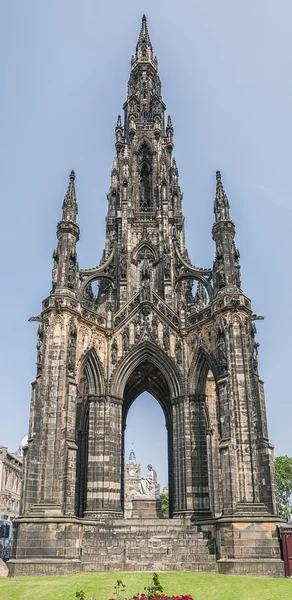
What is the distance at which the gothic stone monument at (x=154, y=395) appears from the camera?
61.8 feet

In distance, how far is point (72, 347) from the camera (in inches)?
881

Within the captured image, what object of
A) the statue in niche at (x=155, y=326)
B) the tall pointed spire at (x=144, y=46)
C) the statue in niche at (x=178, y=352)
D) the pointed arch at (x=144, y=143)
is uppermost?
the tall pointed spire at (x=144, y=46)

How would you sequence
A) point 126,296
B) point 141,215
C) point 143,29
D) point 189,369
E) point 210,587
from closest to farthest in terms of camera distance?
point 210,587 < point 189,369 < point 126,296 < point 141,215 < point 143,29

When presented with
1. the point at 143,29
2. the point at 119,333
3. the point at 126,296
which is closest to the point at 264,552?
the point at 119,333

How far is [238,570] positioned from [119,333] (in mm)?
12636

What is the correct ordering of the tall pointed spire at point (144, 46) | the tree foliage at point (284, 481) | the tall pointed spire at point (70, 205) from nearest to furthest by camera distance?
the tall pointed spire at point (70, 205) < the tall pointed spire at point (144, 46) < the tree foliage at point (284, 481)

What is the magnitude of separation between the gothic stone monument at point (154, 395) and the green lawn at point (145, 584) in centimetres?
159

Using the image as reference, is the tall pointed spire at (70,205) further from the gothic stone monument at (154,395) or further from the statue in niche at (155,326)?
the statue in niche at (155,326)

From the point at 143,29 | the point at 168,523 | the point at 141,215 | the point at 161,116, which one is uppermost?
the point at 143,29

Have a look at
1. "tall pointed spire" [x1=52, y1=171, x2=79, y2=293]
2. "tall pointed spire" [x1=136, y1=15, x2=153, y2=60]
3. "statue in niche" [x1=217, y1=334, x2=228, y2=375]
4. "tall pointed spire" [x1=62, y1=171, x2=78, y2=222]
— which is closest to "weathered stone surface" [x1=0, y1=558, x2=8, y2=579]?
"statue in niche" [x1=217, y1=334, x2=228, y2=375]

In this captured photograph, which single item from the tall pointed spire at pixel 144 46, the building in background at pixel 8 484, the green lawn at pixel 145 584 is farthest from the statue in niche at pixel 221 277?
the building in background at pixel 8 484

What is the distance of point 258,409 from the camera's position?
23641mm

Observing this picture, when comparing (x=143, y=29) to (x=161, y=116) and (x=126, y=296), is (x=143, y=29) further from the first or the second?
(x=126, y=296)

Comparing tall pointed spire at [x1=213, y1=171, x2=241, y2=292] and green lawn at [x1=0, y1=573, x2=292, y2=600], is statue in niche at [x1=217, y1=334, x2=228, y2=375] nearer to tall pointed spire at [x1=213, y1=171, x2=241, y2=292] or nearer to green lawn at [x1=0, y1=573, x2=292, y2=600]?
tall pointed spire at [x1=213, y1=171, x2=241, y2=292]
